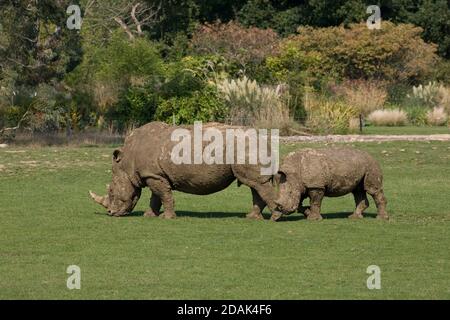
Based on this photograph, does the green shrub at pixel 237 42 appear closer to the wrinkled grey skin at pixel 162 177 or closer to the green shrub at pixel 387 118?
the green shrub at pixel 387 118

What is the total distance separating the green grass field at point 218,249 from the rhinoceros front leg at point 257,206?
0.67ft

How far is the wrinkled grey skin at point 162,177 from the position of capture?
59.9ft

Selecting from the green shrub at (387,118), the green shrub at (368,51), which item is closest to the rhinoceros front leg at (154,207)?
the green shrub at (387,118)

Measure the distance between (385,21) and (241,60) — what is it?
861 cm

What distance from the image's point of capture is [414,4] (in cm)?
6212

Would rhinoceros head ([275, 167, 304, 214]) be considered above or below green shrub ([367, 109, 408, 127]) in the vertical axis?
below

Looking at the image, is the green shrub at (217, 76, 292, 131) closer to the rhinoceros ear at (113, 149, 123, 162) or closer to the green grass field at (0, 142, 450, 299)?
the green grass field at (0, 142, 450, 299)

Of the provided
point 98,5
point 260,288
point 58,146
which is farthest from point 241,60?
point 260,288

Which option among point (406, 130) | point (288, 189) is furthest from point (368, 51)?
point (288, 189)

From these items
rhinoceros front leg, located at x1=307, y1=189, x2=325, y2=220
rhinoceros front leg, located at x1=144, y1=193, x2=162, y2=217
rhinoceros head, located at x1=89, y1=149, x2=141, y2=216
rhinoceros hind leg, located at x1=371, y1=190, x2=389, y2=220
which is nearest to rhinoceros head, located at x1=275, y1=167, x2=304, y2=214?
rhinoceros front leg, located at x1=307, y1=189, x2=325, y2=220

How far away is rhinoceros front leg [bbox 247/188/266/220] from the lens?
61.1 feet

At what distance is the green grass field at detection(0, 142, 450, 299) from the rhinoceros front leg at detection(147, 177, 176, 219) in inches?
10.7

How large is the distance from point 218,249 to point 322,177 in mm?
3126

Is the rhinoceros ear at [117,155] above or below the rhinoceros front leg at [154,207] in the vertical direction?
above
